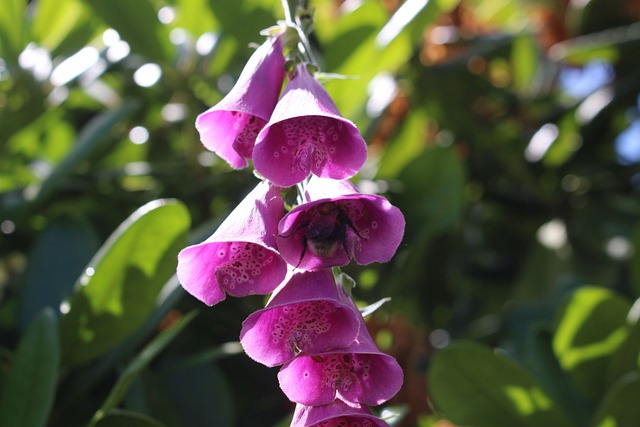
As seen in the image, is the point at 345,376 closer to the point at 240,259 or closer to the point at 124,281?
the point at 240,259

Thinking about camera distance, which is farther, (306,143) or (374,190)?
(374,190)

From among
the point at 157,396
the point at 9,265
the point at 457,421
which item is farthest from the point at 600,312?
the point at 9,265

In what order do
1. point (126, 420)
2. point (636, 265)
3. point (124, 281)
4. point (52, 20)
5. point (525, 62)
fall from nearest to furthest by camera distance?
point (126, 420) → point (124, 281) → point (636, 265) → point (52, 20) → point (525, 62)

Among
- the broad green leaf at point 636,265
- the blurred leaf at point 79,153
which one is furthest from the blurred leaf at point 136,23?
the broad green leaf at point 636,265

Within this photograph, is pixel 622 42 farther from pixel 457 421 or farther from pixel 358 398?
pixel 358 398

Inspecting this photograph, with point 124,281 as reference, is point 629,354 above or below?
below

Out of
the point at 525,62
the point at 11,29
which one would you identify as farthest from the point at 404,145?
the point at 11,29
